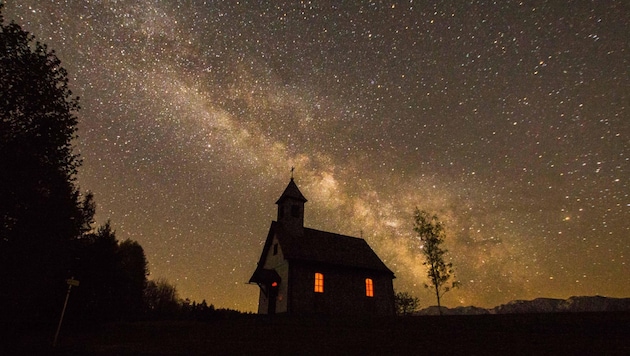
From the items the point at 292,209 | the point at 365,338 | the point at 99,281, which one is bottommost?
the point at 365,338

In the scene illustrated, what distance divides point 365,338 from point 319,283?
14129 millimetres

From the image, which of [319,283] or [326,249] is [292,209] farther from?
[319,283]

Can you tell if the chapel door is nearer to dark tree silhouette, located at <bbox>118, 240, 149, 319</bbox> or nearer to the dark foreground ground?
the dark foreground ground

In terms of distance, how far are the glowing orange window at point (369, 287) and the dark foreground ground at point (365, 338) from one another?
1048 cm

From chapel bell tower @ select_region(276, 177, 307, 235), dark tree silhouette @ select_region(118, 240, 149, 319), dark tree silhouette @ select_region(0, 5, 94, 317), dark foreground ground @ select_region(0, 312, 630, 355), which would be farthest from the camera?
dark tree silhouette @ select_region(118, 240, 149, 319)

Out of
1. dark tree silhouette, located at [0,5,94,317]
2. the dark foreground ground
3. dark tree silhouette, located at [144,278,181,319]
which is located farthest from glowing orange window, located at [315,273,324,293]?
dark tree silhouette, located at [144,278,181,319]

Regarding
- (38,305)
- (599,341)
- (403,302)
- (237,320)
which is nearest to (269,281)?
(237,320)

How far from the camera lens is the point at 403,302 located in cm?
6031

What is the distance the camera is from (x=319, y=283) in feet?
92.1

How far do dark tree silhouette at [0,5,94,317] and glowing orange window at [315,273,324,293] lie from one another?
1773 cm

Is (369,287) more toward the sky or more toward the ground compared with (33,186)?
more toward the ground

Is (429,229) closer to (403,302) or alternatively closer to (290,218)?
(290,218)

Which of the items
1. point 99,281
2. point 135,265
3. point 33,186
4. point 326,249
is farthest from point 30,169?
point 135,265

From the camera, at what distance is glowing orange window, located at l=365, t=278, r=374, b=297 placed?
30.0 metres
